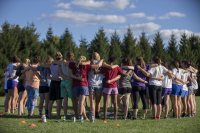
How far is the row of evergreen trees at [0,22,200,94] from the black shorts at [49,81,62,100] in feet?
57.4

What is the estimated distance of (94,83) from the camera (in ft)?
32.5

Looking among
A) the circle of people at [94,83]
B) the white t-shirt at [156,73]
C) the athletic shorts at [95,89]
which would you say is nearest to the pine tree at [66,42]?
the circle of people at [94,83]

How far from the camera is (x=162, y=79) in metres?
10.4

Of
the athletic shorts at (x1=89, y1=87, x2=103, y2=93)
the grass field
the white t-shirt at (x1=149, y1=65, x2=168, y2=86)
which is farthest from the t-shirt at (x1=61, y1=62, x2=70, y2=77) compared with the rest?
the white t-shirt at (x1=149, y1=65, x2=168, y2=86)

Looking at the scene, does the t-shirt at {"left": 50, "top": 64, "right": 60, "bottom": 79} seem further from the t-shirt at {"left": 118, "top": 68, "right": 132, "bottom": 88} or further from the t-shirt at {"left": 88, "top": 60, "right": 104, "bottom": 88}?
→ the t-shirt at {"left": 118, "top": 68, "right": 132, "bottom": 88}

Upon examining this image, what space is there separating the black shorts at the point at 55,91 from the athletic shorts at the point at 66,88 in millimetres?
183

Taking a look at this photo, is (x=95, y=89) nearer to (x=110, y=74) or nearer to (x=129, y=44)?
(x=110, y=74)

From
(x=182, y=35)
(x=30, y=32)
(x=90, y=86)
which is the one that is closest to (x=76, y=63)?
(x=90, y=86)

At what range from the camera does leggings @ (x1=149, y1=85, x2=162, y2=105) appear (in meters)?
10.3

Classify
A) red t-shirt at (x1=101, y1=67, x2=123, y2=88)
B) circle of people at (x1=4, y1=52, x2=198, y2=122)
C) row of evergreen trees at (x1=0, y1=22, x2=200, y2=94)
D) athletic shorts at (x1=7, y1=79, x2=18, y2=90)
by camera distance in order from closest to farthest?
circle of people at (x1=4, y1=52, x2=198, y2=122) → red t-shirt at (x1=101, y1=67, x2=123, y2=88) → athletic shorts at (x1=7, y1=79, x2=18, y2=90) → row of evergreen trees at (x1=0, y1=22, x2=200, y2=94)

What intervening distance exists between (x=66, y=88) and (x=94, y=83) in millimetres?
756

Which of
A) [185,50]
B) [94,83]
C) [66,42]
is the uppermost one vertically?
[66,42]

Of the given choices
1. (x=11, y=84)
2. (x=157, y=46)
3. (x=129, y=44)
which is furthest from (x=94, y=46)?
(x=11, y=84)

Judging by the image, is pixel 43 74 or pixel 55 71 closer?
pixel 55 71
